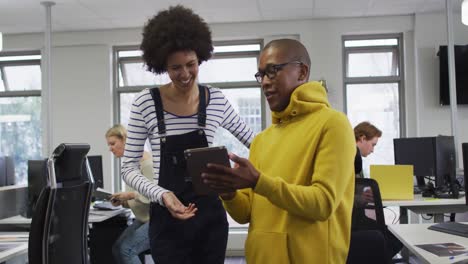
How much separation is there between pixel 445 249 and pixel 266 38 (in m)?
4.29

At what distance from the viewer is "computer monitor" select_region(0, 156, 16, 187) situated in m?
3.99

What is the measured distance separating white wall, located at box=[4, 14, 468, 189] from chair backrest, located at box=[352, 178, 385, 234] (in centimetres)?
320

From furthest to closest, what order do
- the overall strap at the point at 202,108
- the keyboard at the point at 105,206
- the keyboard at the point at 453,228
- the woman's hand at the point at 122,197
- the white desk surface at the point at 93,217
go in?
the keyboard at the point at 105,206, the woman's hand at the point at 122,197, the white desk surface at the point at 93,217, the keyboard at the point at 453,228, the overall strap at the point at 202,108

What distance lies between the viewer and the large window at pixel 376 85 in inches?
231

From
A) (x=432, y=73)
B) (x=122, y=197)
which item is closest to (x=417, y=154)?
(x=432, y=73)

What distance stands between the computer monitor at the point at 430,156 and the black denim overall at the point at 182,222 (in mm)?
3029

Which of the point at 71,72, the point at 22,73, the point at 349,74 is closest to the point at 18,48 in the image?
the point at 22,73

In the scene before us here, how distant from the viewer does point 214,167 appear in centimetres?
115

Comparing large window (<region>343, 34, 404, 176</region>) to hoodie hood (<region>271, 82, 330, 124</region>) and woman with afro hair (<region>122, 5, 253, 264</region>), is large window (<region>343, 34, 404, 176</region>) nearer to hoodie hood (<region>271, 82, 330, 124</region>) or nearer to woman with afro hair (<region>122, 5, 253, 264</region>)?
woman with afro hair (<region>122, 5, 253, 264</region>)

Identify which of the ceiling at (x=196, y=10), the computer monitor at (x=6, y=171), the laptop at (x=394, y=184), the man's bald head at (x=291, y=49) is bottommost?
the laptop at (x=394, y=184)

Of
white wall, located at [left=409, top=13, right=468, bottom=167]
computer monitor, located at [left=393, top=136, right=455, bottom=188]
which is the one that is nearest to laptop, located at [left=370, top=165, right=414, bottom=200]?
computer monitor, located at [left=393, top=136, right=455, bottom=188]

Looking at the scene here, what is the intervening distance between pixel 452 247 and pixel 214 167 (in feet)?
4.08

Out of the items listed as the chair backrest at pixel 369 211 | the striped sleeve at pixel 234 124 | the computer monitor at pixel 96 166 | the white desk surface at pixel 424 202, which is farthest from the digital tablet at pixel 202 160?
the computer monitor at pixel 96 166

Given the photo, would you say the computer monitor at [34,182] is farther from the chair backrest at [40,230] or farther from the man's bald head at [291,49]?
the man's bald head at [291,49]
